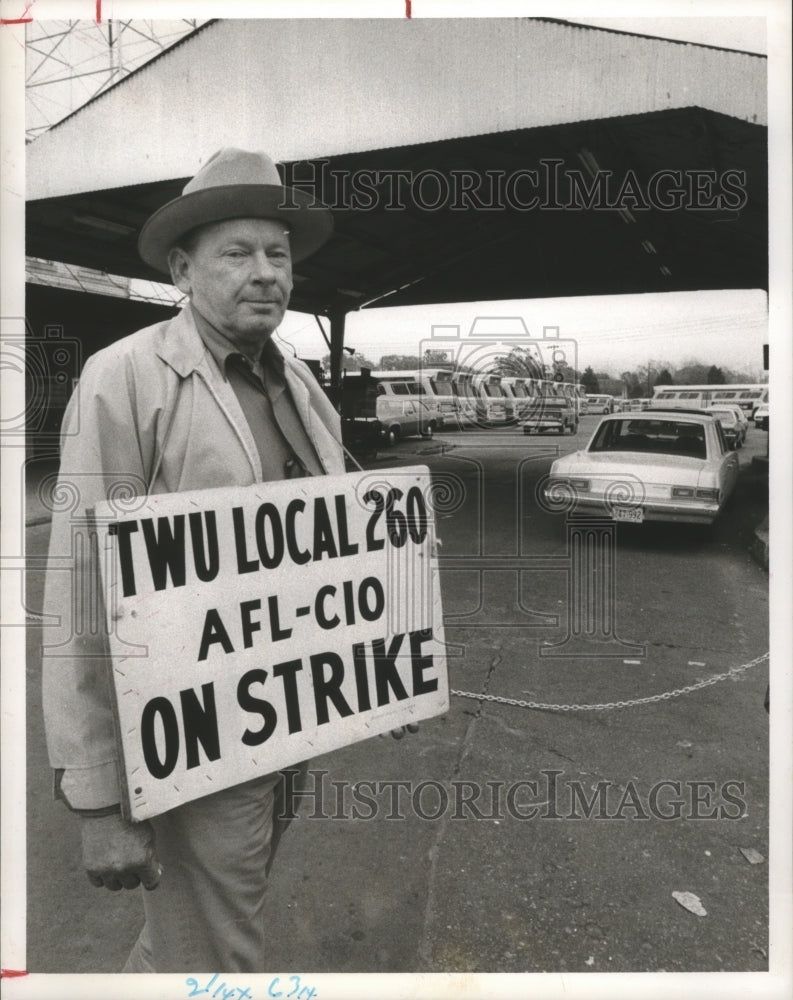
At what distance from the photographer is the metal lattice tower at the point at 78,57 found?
228 centimetres

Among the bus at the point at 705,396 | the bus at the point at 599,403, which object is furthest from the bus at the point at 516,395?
the bus at the point at 705,396

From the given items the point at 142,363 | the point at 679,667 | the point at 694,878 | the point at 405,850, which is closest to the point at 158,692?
the point at 142,363

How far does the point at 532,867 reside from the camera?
238cm

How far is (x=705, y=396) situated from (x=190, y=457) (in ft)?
9.16

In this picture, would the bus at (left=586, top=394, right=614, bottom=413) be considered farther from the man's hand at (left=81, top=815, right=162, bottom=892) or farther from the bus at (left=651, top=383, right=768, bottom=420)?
the man's hand at (left=81, top=815, right=162, bottom=892)

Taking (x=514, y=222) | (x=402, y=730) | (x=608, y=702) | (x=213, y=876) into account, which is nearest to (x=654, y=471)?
(x=608, y=702)

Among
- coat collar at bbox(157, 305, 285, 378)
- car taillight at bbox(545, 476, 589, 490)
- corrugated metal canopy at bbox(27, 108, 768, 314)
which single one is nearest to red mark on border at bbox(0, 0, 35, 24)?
corrugated metal canopy at bbox(27, 108, 768, 314)

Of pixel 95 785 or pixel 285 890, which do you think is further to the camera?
pixel 285 890

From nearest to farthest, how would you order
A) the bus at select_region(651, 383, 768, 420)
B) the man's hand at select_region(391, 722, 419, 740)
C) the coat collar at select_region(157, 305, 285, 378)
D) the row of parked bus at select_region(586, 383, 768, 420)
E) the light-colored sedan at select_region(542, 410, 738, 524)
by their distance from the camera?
the coat collar at select_region(157, 305, 285, 378) → the man's hand at select_region(391, 722, 419, 740) → the bus at select_region(651, 383, 768, 420) → the row of parked bus at select_region(586, 383, 768, 420) → the light-colored sedan at select_region(542, 410, 738, 524)

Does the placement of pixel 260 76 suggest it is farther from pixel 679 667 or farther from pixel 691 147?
pixel 679 667

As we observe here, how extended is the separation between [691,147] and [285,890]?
305cm

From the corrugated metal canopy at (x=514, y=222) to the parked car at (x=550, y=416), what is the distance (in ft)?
1.68

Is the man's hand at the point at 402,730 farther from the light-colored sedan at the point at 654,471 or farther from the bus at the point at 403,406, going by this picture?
the light-colored sedan at the point at 654,471

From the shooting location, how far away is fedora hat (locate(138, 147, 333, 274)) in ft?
5.95
